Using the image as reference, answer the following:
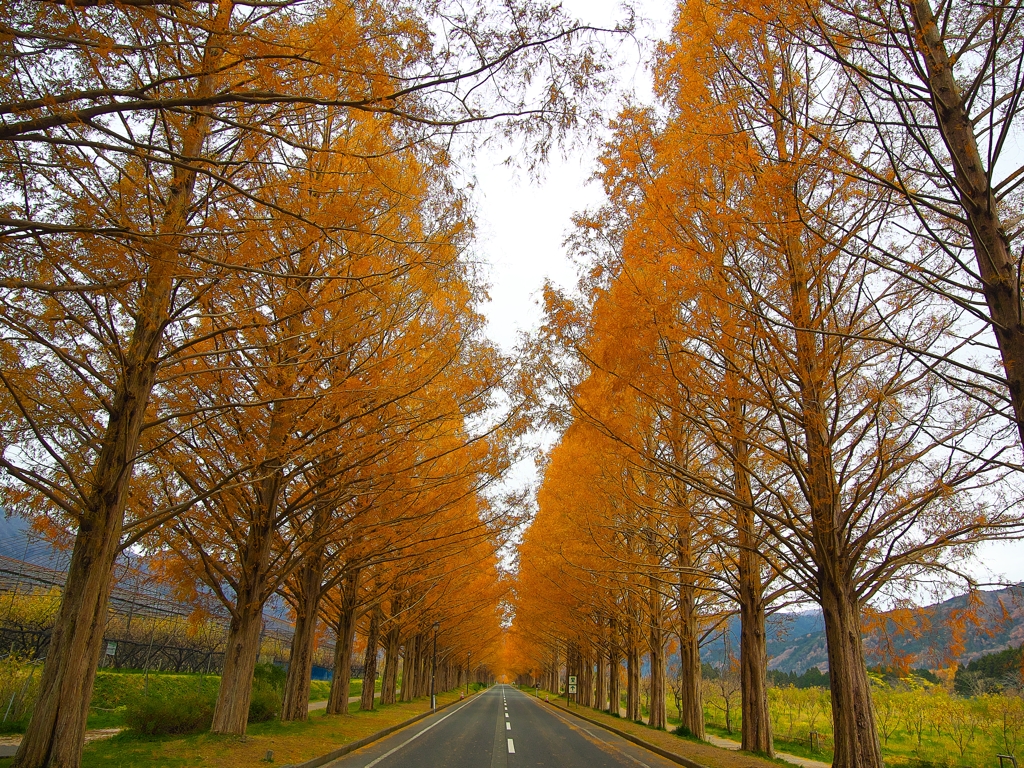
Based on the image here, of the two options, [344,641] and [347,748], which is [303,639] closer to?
[344,641]

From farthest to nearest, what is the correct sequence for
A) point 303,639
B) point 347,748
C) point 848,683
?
point 303,639, point 347,748, point 848,683

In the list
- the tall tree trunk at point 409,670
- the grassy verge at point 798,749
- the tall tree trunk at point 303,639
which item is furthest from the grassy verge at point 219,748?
the tall tree trunk at point 409,670

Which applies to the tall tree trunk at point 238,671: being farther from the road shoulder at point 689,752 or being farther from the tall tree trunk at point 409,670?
the tall tree trunk at point 409,670

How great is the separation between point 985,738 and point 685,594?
1679 centimetres

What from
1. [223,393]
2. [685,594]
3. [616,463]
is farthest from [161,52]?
[685,594]

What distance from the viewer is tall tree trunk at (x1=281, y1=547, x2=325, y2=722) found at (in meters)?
12.8

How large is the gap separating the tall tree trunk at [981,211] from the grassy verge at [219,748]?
357 inches

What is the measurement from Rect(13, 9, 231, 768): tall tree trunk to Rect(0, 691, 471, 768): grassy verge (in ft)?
2.55

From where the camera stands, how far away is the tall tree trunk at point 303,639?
1277 centimetres

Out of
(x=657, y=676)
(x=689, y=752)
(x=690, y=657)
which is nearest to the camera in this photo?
(x=689, y=752)

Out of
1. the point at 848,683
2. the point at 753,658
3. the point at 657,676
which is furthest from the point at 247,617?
the point at 657,676

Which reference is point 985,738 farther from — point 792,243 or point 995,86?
point 995,86

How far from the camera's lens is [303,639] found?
42.9ft

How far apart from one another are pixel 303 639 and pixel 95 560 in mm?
8267
